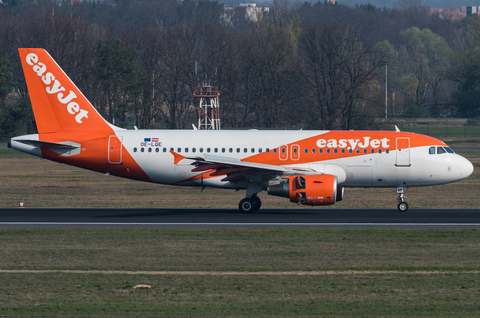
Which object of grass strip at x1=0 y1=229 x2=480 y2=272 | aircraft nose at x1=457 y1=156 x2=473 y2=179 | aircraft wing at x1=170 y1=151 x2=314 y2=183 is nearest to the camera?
grass strip at x1=0 y1=229 x2=480 y2=272

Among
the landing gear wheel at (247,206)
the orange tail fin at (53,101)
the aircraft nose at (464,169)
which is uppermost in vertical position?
the orange tail fin at (53,101)

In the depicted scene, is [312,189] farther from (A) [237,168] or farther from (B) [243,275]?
(B) [243,275]

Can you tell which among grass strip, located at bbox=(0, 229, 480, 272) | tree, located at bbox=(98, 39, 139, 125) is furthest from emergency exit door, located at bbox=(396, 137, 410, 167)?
tree, located at bbox=(98, 39, 139, 125)

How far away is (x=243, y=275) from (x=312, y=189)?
11.6 meters

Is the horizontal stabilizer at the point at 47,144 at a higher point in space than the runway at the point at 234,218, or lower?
higher

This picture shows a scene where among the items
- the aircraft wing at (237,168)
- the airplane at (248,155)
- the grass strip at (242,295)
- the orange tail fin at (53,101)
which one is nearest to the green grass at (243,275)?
the grass strip at (242,295)

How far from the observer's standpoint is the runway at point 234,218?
2644 cm

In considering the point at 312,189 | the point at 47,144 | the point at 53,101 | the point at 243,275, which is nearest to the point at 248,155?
the point at 312,189

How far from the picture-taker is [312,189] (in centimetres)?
2845

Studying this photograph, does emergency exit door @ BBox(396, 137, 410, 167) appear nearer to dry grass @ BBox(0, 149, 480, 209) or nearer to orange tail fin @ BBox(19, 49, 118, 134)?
dry grass @ BBox(0, 149, 480, 209)

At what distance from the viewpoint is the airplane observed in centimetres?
3083

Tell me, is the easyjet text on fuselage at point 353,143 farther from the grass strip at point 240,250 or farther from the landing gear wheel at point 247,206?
the grass strip at point 240,250

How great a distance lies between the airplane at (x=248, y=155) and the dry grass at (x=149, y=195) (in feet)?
10.7

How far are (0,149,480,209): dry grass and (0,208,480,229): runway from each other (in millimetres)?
2798
